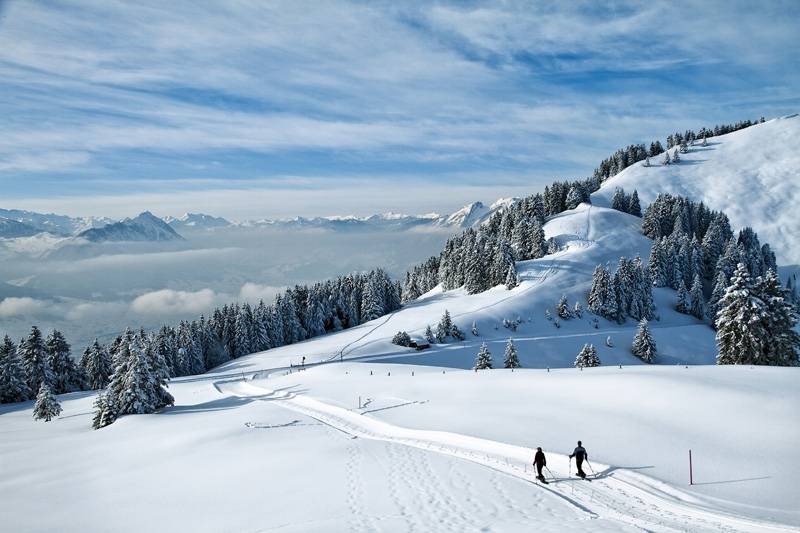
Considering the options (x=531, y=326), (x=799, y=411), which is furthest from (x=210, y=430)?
(x=531, y=326)

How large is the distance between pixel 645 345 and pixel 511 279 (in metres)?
34.3

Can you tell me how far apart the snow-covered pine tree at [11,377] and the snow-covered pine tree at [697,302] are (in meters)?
111

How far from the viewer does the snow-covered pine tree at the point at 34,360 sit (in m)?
64.1

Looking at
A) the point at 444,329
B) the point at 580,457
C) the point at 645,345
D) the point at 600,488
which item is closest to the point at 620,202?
the point at 645,345

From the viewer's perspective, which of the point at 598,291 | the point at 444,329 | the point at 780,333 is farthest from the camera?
the point at 598,291

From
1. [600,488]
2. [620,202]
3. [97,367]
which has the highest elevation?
[620,202]

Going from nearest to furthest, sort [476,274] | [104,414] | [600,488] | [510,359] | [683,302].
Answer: [600,488] → [104,414] → [510,359] → [683,302] → [476,274]

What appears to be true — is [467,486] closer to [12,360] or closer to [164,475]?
[164,475]

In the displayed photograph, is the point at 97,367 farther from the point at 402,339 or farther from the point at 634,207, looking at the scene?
the point at 634,207

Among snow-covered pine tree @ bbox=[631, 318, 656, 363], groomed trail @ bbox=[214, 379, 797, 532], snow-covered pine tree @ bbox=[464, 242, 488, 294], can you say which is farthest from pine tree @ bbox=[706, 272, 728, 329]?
groomed trail @ bbox=[214, 379, 797, 532]

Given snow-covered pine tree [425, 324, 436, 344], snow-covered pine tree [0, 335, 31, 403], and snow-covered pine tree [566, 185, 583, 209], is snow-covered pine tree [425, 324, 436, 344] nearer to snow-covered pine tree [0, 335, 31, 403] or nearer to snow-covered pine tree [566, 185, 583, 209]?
snow-covered pine tree [0, 335, 31, 403]

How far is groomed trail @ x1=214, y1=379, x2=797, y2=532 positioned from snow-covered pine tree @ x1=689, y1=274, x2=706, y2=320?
91550 mm

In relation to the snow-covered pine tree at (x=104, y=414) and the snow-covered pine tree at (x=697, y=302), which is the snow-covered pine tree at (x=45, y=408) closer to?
the snow-covered pine tree at (x=104, y=414)

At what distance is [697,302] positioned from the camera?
97.9 meters
